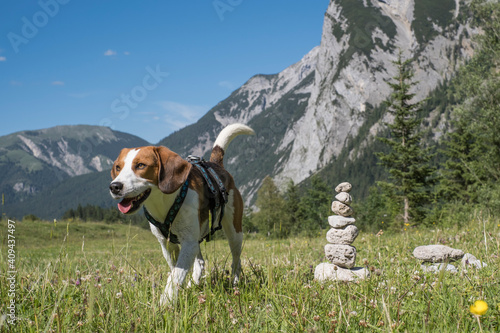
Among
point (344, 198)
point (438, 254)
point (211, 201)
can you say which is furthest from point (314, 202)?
point (211, 201)

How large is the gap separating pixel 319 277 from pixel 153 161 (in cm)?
265

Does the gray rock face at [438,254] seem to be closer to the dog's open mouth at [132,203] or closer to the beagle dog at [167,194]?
the beagle dog at [167,194]

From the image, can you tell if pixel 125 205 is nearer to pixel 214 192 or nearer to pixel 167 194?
pixel 167 194

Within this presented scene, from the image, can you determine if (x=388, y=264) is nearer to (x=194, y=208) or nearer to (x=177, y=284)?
(x=194, y=208)

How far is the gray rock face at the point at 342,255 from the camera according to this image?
17.4 ft

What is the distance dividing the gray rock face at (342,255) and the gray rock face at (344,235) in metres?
0.24

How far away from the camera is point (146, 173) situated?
3844 millimetres

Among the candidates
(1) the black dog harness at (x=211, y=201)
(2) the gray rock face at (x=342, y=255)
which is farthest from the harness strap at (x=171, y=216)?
(2) the gray rock face at (x=342, y=255)

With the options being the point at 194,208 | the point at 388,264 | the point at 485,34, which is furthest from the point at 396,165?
the point at 194,208

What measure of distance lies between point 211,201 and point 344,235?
223 cm

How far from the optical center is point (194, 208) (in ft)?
13.9

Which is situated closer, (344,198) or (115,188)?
(115,188)

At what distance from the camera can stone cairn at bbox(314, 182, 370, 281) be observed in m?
4.99

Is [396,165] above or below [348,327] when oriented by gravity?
above
